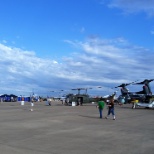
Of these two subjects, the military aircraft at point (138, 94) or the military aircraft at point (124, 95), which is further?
the military aircraft at point (124, 95)

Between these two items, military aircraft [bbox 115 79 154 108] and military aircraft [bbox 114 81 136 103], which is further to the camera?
military aircraft [bbox 114 81 136 103]

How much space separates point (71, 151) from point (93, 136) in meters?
3.77

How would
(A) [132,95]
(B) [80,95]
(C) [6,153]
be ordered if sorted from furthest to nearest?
(A) [132,95] → (B) [80,95] → (C) [6,153]

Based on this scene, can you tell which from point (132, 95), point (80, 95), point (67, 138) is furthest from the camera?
point (132, 95)

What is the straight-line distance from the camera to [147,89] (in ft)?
213

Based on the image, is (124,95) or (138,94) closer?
(138,94)

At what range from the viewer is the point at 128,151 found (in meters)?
10.3

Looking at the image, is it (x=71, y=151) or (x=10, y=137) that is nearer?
(x=71, y=151)

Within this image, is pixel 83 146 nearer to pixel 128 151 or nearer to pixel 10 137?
pixel 128 151

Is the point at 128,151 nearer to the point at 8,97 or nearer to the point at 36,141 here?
the point at 36,141

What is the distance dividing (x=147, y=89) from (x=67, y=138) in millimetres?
53804

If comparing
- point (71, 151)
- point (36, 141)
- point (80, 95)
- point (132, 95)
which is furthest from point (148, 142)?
point (132, 95)

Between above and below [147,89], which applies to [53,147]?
below

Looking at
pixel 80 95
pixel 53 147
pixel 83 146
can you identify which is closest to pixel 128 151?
pixel 83 146
